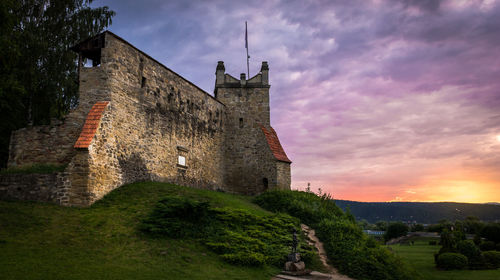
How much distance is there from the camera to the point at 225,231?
12195mm

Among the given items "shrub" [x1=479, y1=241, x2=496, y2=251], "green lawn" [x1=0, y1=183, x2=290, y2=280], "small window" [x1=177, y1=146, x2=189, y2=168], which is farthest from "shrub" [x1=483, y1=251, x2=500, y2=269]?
"small window" [x1=177, y1=146, x2=189, y2=168]

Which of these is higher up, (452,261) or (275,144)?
(275,144)

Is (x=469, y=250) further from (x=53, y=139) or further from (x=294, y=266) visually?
(x=53, y=139)

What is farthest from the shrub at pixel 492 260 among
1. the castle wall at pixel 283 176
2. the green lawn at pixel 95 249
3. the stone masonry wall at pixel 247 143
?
the green lawn at pixel 95 249

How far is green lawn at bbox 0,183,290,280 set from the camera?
805cm

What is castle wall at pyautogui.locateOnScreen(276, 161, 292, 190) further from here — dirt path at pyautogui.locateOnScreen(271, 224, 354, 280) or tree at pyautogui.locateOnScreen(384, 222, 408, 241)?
tree at pyautogui.locateOnScreen(384, 222, 408, 241)

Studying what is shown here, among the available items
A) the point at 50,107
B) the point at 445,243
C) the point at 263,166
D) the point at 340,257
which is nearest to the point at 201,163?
the point at 263,166

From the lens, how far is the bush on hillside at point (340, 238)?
12.7 m

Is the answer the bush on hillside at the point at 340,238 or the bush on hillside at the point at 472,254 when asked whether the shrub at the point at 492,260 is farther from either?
the bush on hillside at the point at 340,238

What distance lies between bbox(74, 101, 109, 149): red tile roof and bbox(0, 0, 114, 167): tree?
7528mm

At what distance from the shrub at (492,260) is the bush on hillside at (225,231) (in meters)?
17.1

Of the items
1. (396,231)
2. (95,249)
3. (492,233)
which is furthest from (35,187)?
(396,231)

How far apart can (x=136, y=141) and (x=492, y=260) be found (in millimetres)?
24905

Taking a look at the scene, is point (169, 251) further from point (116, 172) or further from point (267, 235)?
point (116, 172)
